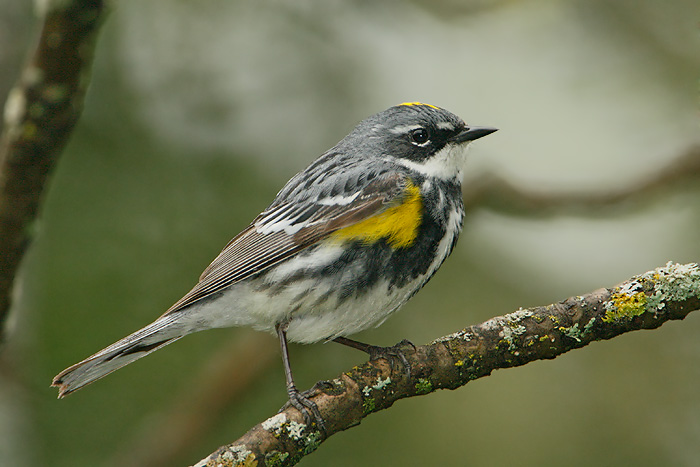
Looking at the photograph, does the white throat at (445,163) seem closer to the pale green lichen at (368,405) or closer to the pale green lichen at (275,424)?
the pale green lichen at (368,405)

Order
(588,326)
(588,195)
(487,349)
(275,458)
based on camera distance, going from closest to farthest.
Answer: (275,458), (588,326), (487,349), (588,195)

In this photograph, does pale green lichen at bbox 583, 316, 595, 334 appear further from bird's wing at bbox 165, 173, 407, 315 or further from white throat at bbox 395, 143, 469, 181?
white throat at bbox 395, 143, 469, 181

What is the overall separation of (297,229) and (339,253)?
40cm

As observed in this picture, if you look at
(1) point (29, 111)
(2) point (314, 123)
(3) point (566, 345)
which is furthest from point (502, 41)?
(1) point (29, 111)

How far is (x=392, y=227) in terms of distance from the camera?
3793mm

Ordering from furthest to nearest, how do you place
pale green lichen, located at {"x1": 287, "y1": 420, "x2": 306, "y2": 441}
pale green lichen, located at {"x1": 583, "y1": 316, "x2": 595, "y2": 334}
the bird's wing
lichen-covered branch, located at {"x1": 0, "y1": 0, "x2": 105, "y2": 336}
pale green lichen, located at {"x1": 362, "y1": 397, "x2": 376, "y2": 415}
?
the bird's wing, pale green lichen, located at {"x1": 362, "y1": 397, "x2": 376, "y2": 415}, pale green lichen, located at {"x1": 583, "y1": 316, "x2": 595, "y2": 334}, pale green lichen, located at {"x1": 287, "y1": 420, "x2": 306, "y2": 441}, lichen-covered branch, located at {"x1": 0, "y1": 0, "x2": 105, "y2": 336}

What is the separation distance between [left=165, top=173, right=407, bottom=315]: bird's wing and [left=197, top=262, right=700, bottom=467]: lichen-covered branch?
0.91 m

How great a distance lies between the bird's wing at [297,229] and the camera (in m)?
3.93

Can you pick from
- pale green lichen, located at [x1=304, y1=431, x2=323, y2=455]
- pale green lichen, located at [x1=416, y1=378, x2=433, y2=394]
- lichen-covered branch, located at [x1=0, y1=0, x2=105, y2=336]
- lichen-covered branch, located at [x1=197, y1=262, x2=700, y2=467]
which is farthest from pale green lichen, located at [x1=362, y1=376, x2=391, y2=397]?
lichen-covered branch, located at [x1=0, y1=0, x2=105, y2=336]

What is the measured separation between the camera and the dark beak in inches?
170

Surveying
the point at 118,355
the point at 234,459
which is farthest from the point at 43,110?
the point at 118,355

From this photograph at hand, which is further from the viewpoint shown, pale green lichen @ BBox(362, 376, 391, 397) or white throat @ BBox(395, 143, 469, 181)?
white throat @ BBox(395, 143, 469, 181)

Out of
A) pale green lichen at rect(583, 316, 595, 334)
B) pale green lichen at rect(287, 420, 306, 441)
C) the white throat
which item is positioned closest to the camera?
pale green lichen at rect(287, 420, 306, 441)

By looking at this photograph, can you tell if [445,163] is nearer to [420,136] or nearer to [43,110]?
[420,136]
